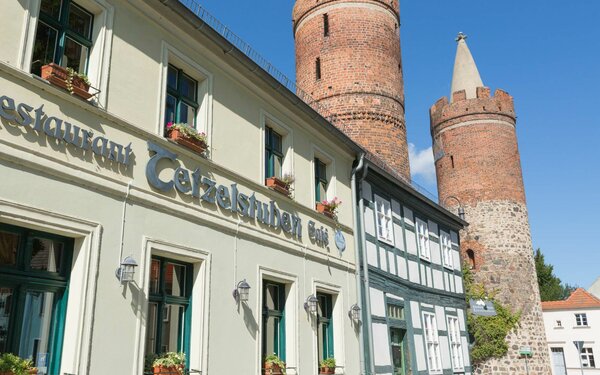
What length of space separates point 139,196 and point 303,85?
18.4 metres

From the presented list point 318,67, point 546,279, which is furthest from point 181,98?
point 546,279

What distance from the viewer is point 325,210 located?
44.0 ft

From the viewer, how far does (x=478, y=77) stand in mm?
32625

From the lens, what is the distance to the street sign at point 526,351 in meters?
25.0

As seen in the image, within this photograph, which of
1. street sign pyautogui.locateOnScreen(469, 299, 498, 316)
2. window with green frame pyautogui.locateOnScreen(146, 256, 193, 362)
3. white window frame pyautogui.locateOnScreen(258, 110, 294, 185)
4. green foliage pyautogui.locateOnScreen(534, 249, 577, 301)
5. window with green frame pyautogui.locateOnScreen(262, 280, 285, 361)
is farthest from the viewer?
green foliage pyautogui.locateOnScreen(534, 249, 577, 301)

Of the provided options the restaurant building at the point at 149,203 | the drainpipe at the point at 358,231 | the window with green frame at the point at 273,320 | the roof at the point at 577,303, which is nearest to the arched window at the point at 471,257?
the drainpipe at the point at 358,231

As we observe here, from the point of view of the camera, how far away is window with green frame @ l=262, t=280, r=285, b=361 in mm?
10852

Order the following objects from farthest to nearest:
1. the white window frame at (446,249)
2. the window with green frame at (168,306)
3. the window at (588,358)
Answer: the window at (588,358), the white window frame at (446,249), the window with green frame at (168,306)

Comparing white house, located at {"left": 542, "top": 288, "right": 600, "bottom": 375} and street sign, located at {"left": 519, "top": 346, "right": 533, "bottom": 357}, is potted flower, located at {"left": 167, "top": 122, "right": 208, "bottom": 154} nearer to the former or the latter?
street sign, located at {"left": 519, "top": 346, "right": 533, "bottom": 357}

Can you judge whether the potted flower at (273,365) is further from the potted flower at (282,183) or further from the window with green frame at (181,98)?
the window with green frame at (181,98)

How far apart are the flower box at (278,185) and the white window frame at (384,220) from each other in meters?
4.90

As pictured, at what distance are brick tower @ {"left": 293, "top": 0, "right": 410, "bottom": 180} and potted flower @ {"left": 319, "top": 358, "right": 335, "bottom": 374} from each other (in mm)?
12529

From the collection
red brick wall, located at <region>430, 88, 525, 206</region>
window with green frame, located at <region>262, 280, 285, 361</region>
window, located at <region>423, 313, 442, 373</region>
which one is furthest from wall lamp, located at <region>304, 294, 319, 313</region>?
red brick wall, located at <region>430, 88, 525, 206</region>

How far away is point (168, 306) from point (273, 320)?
2.91m
